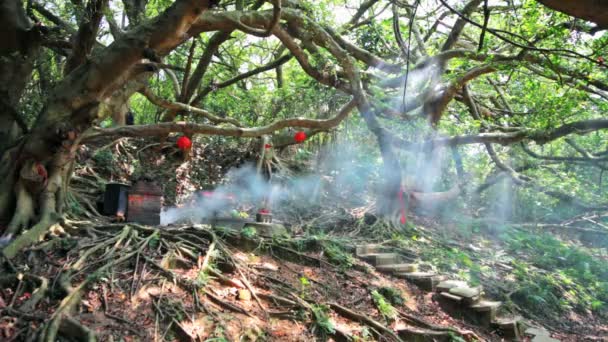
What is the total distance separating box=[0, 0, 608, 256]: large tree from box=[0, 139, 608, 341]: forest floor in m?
0.83

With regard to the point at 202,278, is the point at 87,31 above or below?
above

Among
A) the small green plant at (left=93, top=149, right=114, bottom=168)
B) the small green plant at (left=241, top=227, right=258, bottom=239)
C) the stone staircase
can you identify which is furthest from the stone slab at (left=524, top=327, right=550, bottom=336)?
the small green plant at (left=93, top=149, right=114, bottom=168)

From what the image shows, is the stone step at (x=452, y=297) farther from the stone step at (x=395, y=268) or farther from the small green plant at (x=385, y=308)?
the small green plant at (x=385, y=308)

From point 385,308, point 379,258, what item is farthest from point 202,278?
point 379,258

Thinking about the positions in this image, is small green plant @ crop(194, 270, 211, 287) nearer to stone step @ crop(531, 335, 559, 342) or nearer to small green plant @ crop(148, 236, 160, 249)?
small green plant @ crop(148, 236, 160, 249)

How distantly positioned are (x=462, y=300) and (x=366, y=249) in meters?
1.78

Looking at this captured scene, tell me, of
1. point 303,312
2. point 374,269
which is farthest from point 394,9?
point 303,312

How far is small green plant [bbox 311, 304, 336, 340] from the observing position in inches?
177

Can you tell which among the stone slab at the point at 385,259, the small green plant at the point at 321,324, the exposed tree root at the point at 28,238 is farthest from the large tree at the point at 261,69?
the small green plant at the point at 321,324

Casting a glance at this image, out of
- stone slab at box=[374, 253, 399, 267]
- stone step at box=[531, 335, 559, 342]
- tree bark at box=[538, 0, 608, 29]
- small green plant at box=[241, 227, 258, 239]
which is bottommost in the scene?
stone step at box=[531, 335, 559, 342]

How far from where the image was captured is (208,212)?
9539mm

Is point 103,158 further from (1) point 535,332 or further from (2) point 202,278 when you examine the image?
(1) point 535,332

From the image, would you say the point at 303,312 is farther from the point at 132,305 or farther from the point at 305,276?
the point at 132,305

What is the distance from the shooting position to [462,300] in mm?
5863
